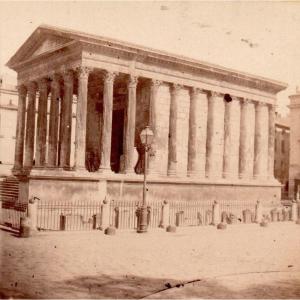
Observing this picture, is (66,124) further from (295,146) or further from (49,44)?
(295,146)

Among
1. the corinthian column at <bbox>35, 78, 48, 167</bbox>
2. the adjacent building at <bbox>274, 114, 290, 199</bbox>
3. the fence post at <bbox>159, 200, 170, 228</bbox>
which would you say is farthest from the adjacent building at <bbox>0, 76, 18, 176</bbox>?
the adjacent building at <bbox>274, 114, 290, 199</bbox>

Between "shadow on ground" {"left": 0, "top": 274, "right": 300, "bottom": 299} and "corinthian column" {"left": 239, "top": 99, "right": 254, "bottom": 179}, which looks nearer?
"shadow on ground" {"left": 0, "top": 274, "right": 300, "bottom": 299}

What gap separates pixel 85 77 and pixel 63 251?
47.5ft

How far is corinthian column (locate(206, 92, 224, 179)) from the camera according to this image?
31.5m

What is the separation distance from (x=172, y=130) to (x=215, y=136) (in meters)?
4.02

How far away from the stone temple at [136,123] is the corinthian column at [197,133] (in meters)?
0.06

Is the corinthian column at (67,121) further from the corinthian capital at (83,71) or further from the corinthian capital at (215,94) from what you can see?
the corinthian capital at (215,94)

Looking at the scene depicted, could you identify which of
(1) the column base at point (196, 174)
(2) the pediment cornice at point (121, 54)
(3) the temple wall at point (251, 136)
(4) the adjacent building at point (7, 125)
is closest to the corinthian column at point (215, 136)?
(1) the column base at point (196, 174)

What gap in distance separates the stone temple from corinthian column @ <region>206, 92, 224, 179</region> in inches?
2.5

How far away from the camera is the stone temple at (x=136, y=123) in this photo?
2588 centimetres

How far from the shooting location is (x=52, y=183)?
24141 mm

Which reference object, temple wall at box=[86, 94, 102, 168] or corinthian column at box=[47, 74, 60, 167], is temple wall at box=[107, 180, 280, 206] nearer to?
corinthian column at box=[47, 74, 60, 167]

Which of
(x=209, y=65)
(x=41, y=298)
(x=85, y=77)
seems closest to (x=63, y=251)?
(x=41, y=298)

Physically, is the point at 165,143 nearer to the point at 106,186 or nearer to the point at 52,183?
the point at 106,186
